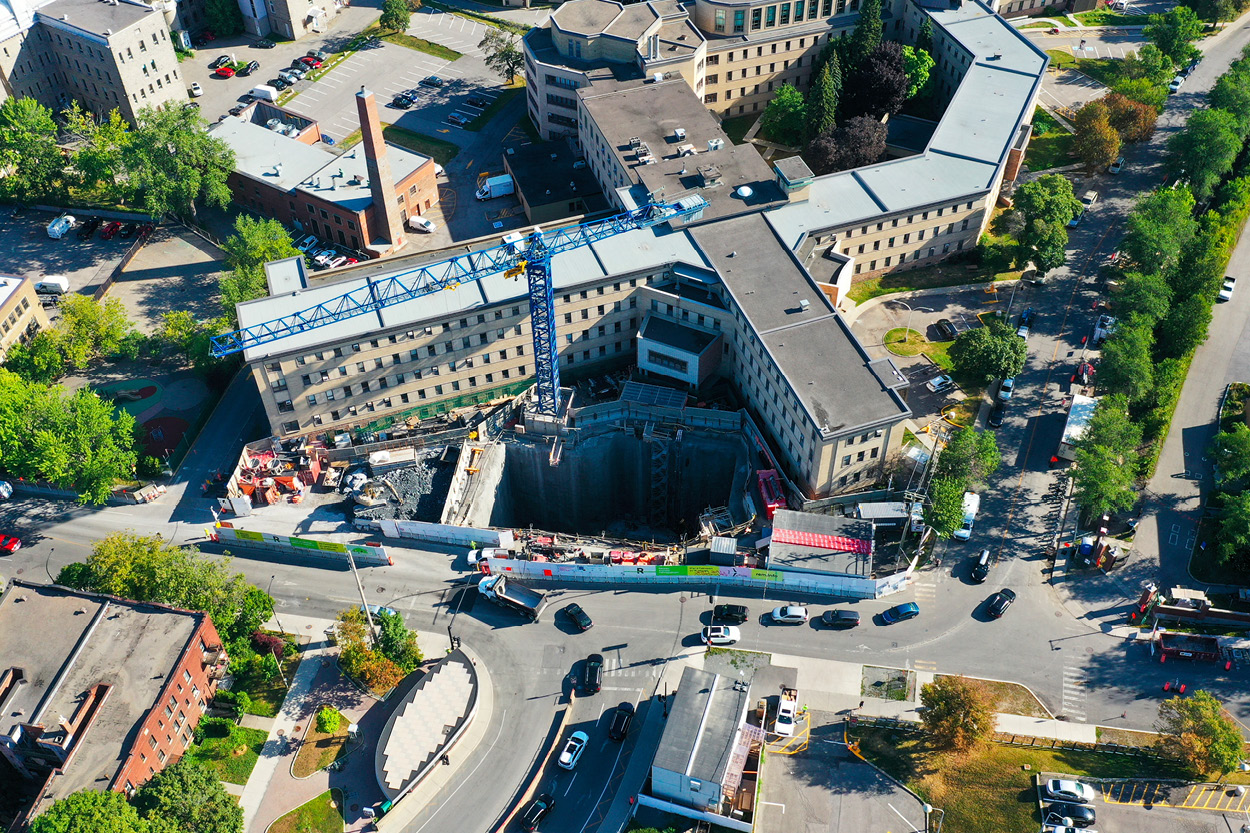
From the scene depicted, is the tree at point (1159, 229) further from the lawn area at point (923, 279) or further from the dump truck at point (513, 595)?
the dump truck at point (513, 595)

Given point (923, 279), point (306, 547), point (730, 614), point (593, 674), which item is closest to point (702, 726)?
point (593, 674)

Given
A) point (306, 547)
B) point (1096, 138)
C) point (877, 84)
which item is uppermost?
point (877, 84)

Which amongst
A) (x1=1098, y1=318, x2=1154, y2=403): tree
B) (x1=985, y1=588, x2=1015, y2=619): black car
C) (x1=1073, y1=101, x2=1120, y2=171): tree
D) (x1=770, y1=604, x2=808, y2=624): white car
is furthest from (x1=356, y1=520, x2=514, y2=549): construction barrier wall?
(x1=1073, y1=101, x2=1120, y2=171): tree

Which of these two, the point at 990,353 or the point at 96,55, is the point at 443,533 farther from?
the point at 96,55

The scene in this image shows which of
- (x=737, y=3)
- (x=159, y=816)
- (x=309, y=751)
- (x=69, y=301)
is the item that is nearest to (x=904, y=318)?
(x=737, y=3)

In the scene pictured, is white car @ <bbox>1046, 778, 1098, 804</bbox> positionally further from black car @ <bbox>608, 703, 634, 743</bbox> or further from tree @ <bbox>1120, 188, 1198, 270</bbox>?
tree @ <bbox>1120, 188, 1198, 270</bbox>

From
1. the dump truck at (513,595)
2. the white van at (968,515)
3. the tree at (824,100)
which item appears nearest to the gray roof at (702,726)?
the dump truck at (513,595)
